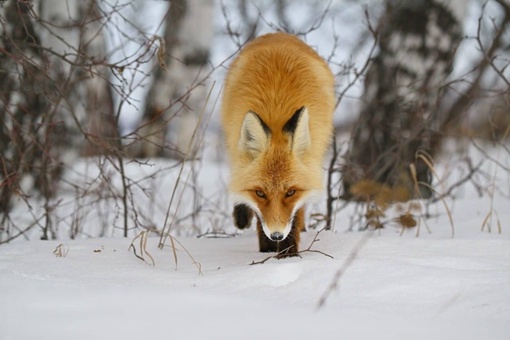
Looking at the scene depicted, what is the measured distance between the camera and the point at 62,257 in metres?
3.09

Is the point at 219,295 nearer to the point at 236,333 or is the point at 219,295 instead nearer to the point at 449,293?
the point at 236,333

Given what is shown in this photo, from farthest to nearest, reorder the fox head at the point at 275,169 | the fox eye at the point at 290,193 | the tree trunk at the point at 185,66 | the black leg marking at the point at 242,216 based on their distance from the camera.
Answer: the tree trunk at the point at 185,66, the black leg marking at the point at 242,216, the fox eye at the point at 290,193, the fox head at the point at 275,169

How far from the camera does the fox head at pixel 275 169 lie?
3348 mm

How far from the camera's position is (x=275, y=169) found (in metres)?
3.43

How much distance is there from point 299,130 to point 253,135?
0.94 feet

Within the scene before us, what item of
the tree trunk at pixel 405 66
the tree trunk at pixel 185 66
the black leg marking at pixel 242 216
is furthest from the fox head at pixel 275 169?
the tree trunk at pixel 185 66

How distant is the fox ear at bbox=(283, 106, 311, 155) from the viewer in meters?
3.36

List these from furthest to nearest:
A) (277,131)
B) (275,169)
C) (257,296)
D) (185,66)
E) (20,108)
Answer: (185,66) → (20,108) → (277,131) → (275,169) → (257,296)

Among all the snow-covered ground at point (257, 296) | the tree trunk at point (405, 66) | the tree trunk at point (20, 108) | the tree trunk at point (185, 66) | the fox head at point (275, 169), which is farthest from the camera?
the tree trunk at point (185, 66)

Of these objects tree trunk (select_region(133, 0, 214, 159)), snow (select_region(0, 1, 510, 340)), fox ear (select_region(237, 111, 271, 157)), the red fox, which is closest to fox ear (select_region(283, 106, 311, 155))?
the red fox

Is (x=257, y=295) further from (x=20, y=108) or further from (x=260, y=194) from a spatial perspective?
(x=20, y=108)

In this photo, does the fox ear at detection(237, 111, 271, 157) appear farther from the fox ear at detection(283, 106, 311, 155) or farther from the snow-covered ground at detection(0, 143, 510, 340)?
the snow-covered ground at detection(0, 143, 510, 340)

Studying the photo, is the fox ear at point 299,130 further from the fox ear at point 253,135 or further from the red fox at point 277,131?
the fox ear at point 253,135

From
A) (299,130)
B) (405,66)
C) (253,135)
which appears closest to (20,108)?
Result: (253,135)
